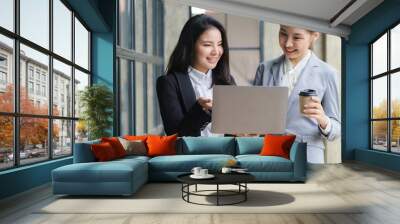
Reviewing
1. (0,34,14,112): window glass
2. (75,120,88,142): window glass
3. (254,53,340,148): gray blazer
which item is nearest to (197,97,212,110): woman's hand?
(254,53,340,148): gray blazer

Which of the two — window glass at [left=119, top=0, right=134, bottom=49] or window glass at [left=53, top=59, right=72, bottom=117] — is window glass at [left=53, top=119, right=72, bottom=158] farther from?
window glass at [left=119, top=0, right=134, bottom=49]

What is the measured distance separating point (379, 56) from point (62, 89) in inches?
268

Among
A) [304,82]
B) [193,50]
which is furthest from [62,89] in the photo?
[304,82]

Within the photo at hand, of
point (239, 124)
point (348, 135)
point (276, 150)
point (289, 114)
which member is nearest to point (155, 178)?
point (239, 124)

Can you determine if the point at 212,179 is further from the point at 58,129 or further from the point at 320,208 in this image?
the point at 58,129

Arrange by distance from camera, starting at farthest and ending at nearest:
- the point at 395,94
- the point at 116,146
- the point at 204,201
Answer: the point at 395,94
the point at 116,146
the point at 204,201

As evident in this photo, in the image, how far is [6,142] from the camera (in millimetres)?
5227

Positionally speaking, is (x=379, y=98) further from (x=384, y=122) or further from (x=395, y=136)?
(x=395, y=136)

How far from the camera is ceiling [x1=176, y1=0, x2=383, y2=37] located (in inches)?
328

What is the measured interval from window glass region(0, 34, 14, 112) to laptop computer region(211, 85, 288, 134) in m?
2.64

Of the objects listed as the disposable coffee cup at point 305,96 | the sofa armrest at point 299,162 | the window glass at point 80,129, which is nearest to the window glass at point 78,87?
the window glass at point 80,129

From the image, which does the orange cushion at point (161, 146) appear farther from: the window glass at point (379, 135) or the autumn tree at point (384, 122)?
the window glass at point (379, 135)

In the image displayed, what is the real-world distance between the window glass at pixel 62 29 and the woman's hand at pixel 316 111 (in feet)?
16.7

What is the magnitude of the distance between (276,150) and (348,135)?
3.91m
